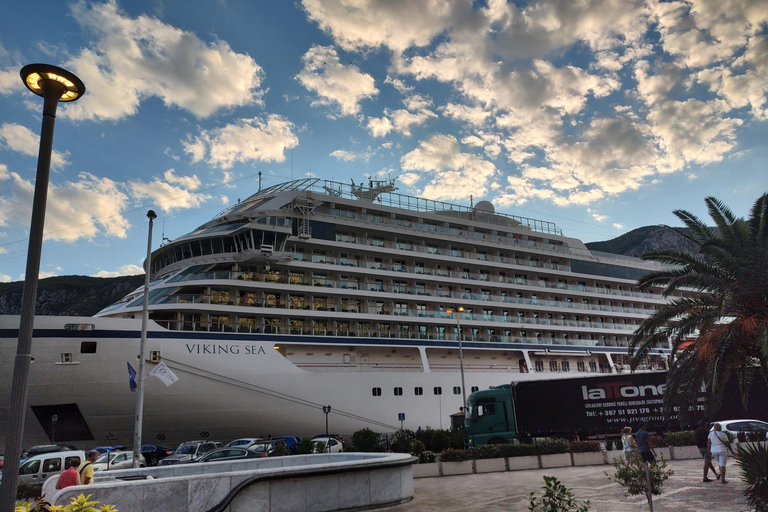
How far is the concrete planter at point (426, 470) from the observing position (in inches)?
747

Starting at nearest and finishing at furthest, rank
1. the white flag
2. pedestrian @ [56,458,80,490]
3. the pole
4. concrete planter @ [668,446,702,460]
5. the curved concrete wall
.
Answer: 1. the pole
2. the curved concrete wall
3. pedestrian @ [56,458,80,490]
4. concrete planter @ [668,446,702,460]
5. the white flag

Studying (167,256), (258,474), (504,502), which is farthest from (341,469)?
(167,256)

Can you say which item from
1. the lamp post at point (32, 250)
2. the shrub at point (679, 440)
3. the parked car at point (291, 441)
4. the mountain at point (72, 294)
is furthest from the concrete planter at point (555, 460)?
the mountain at point (72, 294)

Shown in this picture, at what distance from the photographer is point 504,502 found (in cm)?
1264

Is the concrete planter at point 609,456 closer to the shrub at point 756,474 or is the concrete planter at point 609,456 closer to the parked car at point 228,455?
the shrub at point 756,474

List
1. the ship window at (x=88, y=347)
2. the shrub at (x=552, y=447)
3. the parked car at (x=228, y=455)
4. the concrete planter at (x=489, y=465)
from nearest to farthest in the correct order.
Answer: the parked car at (x=228, y=455) → the concrete planter at (x=489, y=465) → the shrub at (x=552, y=447) → the ship window at (x=88, y=347)

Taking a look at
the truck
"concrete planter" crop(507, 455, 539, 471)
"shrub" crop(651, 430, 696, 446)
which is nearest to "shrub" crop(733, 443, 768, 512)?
"concrete planter" crop(507, 455, 539, 471)

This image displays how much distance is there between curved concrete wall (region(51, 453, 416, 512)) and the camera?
9.95 m

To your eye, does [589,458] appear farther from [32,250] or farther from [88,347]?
[88,347]

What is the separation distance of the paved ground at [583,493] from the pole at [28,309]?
903 centimetres

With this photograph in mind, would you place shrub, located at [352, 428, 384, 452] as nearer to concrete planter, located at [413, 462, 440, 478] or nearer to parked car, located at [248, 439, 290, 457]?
parked car, located at [248, 439, 290, 457]

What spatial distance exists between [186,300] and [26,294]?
23224 mm

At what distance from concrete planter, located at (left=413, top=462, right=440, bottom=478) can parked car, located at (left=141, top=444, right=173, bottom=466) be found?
13.6 m

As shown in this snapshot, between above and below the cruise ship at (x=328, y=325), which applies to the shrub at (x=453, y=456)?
below
